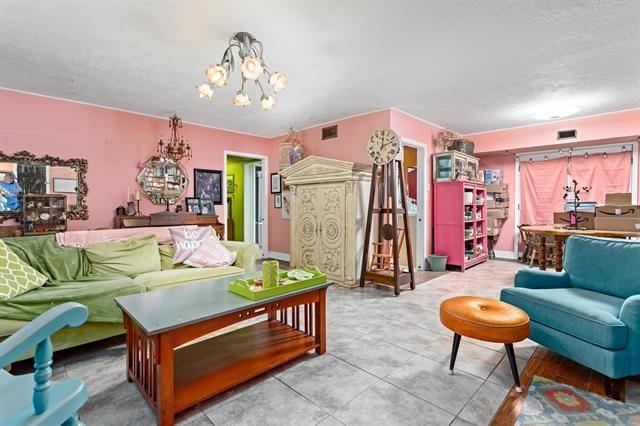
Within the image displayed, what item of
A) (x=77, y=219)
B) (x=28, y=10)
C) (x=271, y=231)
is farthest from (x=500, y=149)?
(x=77, y=219)

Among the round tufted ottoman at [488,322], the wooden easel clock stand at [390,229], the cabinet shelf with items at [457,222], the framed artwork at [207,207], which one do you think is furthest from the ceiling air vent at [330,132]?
the round tufted ottoman at [488,322]

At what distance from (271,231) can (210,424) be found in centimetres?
500

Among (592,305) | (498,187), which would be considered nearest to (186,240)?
(592,305)

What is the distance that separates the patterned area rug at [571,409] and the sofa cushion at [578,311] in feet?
1.05

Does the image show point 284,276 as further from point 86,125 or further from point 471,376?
point 86,125

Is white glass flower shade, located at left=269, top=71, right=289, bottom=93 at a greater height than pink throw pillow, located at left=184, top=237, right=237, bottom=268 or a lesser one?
greater

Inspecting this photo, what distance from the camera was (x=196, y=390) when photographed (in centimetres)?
172

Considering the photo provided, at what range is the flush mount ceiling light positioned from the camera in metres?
4.47

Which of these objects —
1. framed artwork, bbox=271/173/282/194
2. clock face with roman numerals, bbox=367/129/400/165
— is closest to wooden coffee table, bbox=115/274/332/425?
clock face with roman numerals, bbox=367/129/400/165

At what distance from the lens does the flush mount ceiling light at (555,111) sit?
447cm

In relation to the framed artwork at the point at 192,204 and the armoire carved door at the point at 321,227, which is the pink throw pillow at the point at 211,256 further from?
the framed artwork at the point at 192,204

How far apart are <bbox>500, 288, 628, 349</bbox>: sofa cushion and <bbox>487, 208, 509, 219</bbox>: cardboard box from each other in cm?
412

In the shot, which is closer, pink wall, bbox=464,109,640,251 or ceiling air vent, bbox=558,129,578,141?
pink wall, bbox=464,109,640,251

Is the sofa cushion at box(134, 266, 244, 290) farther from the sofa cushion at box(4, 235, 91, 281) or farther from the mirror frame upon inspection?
the mirror frame
